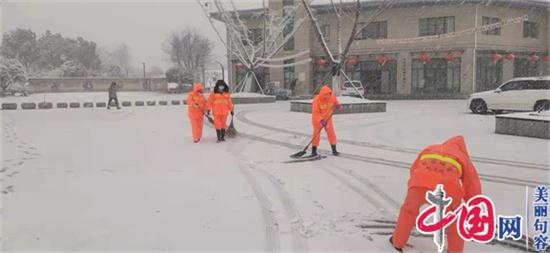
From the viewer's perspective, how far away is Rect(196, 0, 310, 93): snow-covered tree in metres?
29.6

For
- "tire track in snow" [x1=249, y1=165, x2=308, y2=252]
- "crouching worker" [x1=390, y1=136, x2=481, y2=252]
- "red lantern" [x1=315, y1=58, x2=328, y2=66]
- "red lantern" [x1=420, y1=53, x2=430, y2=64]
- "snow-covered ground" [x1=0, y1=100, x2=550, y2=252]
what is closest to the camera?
"crouching worker" [x1=390, y1=136, x2=481, y2=252]

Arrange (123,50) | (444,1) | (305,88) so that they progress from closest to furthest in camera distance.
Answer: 1. (444,1)
2. (305,88)
3. (123,50)

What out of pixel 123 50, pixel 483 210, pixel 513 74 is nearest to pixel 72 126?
pixel 483 210

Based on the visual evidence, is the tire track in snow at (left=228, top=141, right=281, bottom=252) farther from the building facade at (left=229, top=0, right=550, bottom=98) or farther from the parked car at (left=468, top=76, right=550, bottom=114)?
the building facade at (left=229, top=0, right=550, bottom=98)

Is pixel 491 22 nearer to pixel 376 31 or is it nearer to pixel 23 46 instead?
pixel 376 31

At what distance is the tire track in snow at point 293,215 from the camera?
419 centimetres

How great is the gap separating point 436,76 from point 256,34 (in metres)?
14.2

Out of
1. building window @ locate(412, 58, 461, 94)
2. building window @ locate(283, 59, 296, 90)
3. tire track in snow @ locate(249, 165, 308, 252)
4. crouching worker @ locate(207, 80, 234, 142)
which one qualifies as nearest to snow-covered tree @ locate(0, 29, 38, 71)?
building window @ locate(283, 59, 296, 90)

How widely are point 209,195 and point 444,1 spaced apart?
28064 mm

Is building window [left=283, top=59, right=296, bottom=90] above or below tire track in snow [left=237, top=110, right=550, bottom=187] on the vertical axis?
above

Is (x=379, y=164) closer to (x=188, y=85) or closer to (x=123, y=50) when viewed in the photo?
(x=188, y=85)

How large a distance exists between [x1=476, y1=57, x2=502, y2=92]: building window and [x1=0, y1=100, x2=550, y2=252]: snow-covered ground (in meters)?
20.5

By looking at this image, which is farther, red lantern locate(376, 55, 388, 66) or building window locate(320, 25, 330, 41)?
building window locate(320, 25, 330, 41)

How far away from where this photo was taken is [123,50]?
116m
